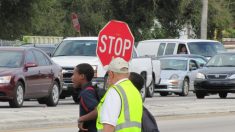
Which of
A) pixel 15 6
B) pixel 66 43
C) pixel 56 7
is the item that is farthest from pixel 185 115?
pixel 56 7

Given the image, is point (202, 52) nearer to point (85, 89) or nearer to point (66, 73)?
point (66, 73)

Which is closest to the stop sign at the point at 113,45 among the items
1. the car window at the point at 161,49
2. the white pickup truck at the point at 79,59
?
the white pickup truck at the point at 79,59

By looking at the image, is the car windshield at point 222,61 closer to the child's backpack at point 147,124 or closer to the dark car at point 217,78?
the dark car at point 217,78

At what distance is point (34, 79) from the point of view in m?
22.2

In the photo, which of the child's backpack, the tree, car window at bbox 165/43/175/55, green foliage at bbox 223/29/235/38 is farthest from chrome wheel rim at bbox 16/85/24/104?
green foliage at bbox 223/29/235/38

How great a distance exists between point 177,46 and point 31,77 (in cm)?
1631

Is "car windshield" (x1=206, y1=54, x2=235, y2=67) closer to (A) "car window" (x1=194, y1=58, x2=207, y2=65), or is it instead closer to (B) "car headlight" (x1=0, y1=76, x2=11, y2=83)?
(A) "car window" (x1=194, y1=58, x2=207, y2=65)

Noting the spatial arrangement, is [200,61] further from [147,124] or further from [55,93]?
[147,124]

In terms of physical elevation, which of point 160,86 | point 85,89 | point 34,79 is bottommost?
point 160,86

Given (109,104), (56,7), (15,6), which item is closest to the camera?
(109,104)

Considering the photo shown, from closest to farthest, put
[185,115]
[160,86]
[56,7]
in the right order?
[185,115] < [160,86] < [56,7]

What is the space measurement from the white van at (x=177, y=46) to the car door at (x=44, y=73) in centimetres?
1435

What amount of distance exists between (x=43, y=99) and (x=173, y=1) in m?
28.2

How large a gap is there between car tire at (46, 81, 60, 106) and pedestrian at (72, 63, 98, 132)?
13700mm
